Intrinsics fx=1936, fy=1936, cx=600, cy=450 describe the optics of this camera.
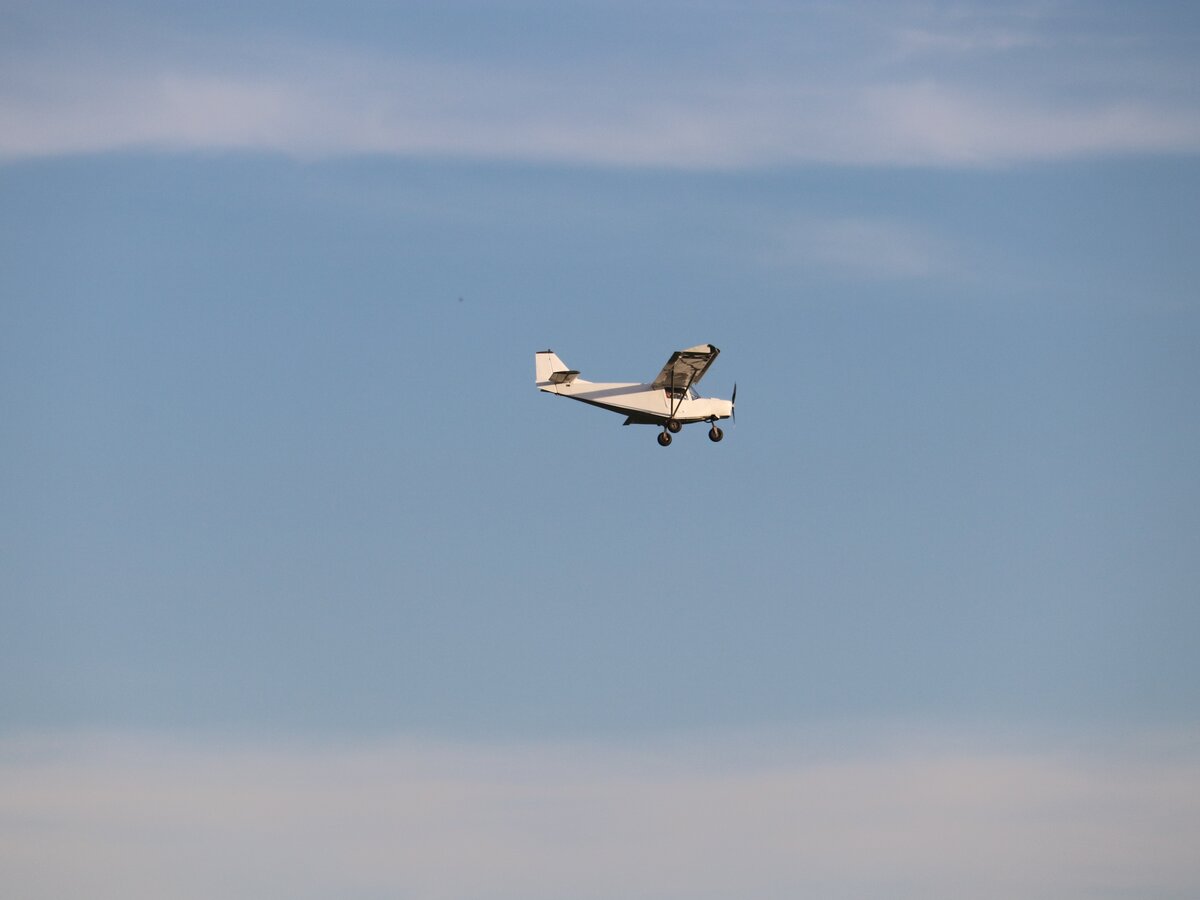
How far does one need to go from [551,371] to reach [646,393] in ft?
11.2

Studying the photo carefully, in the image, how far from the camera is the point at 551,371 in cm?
6669

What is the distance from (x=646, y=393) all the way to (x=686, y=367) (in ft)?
5.99

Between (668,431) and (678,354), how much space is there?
3.07 metres

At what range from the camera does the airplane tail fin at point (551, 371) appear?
218 ft

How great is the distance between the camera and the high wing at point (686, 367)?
215 feet

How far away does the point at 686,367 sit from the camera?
218 ft

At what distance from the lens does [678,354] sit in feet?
215

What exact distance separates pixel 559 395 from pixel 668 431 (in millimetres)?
4027

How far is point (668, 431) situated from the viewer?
67.2 metres

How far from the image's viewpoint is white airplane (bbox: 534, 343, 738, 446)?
218 ft

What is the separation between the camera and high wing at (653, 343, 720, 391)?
215 ft

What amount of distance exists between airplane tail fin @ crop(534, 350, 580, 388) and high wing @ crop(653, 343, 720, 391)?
122 inches

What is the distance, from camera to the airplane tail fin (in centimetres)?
6650
